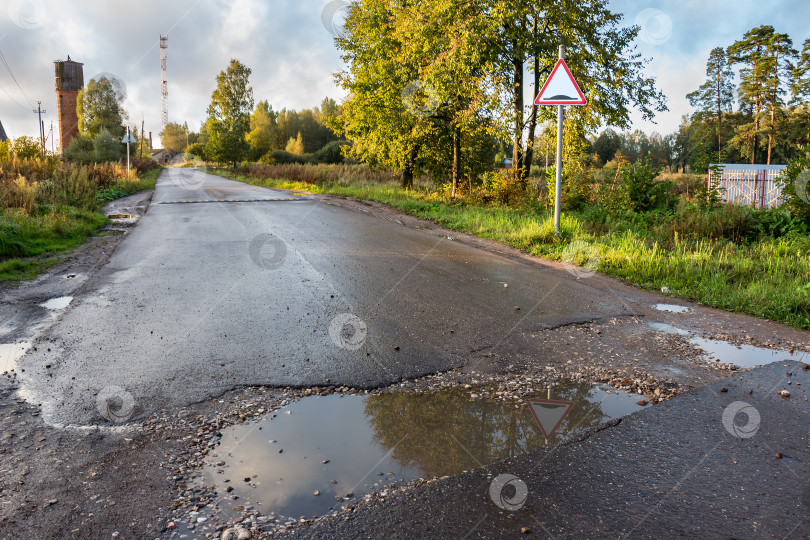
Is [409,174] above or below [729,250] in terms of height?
above

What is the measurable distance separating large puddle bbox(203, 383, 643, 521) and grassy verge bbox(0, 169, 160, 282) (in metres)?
6.68

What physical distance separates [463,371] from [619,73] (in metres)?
15.4

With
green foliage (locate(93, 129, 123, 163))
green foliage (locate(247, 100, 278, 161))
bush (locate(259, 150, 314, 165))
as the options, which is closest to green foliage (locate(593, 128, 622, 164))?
bush (locate(259, 150, 314, 165))

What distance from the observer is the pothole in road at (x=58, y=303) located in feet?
21.0

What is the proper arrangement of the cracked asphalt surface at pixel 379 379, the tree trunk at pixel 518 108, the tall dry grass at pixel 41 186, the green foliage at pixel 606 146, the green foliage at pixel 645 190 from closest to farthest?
1. the cracked asphalt surface at pixel 379 379
2. the green foliage at pixel 645 190
3. the tall dry grass at pixel 41 186
4. the tree trunk at pixel 518 108
5. the green foliage at pixel 606 146

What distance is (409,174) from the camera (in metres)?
26.7

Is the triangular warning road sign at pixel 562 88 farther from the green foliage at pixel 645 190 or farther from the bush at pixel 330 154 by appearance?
the bush at pixel 330 154

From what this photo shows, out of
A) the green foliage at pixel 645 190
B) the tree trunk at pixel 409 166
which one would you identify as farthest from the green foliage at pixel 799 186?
the tree trunk at pixel 409 166

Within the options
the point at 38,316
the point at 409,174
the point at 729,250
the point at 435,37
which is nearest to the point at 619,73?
the point at 435,37

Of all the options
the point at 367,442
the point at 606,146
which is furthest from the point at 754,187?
the point at 606,146

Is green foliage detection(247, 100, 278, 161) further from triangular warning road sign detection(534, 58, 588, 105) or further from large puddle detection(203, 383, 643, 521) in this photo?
large puddle detection(203, 383, 643, 521)

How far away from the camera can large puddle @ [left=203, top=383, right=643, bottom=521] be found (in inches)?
111

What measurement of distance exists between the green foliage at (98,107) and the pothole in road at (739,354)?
69.3 meters

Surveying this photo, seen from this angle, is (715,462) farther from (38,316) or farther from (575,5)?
(575,5)
